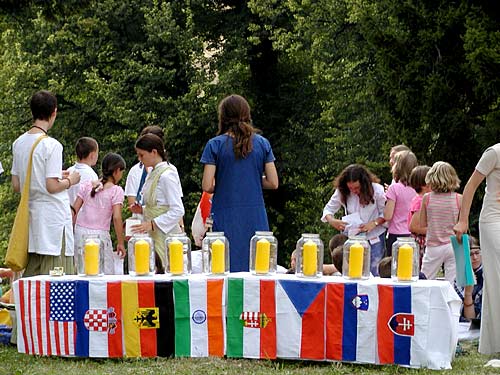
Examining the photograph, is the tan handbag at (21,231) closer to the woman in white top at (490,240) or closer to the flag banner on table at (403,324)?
the flag banner on table at (403,324)

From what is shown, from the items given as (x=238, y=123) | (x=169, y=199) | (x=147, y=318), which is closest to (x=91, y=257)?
(x=147, y=318)

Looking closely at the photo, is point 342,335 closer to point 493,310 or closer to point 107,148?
point 493,310

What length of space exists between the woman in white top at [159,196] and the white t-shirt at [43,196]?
700mm

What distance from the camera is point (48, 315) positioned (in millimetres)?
7535

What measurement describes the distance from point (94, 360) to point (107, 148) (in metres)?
21.8

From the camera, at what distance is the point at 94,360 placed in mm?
7582

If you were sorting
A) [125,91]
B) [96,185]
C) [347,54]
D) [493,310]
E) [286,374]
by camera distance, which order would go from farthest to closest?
[125,91], [347,54], [96,185], [493,310], [286,374]

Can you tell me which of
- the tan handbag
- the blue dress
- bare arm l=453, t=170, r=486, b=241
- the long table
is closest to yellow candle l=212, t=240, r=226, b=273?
the long table

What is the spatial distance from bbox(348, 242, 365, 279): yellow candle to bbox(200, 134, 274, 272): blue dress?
3.66 feet

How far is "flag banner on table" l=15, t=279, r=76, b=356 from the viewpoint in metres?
7.50

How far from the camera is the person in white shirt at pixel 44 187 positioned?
8352mm

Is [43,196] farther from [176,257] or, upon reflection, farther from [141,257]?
[176,257]

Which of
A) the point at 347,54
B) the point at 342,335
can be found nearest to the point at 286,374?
the point at 342,335

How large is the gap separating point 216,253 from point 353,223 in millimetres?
3133
